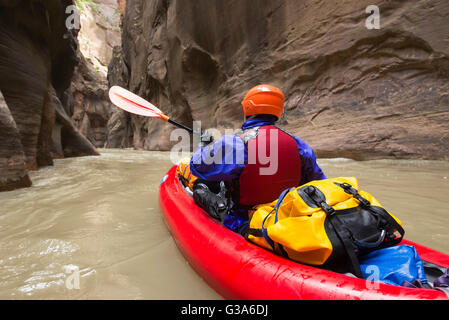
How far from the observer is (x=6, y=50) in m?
4.59

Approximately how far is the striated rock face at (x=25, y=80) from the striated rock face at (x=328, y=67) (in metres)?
6.38

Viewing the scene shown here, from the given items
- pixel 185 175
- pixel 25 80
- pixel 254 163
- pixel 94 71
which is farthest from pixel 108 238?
pixel 94 71

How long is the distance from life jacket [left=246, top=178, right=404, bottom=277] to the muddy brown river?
22.1 inches

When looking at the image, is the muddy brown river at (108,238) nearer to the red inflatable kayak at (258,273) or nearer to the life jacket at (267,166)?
the red inflatable kayak at (258,273)

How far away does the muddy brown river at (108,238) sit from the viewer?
1229mm

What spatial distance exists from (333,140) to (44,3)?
870 centimetres

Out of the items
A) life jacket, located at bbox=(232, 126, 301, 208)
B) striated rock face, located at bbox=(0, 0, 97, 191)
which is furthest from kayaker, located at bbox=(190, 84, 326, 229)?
striated rock face, located at bbox=(0, 0, 97, 191)

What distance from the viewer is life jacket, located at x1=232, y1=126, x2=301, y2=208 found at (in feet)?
4.40

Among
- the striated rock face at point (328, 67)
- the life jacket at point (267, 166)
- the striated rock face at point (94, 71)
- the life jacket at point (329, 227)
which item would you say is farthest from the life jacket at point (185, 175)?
the striated rock face at point (94, 71)

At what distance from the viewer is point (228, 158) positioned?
4.42ft

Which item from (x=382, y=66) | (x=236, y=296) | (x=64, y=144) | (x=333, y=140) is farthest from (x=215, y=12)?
(x=236, y=296)

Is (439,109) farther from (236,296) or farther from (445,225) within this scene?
(236,296)

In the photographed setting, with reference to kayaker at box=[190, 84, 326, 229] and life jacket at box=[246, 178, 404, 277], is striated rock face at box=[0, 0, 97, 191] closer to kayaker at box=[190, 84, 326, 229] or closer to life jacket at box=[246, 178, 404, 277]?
kayaker at box=[190, 84, 326, 229]

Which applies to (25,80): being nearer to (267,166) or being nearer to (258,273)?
(267,166)
